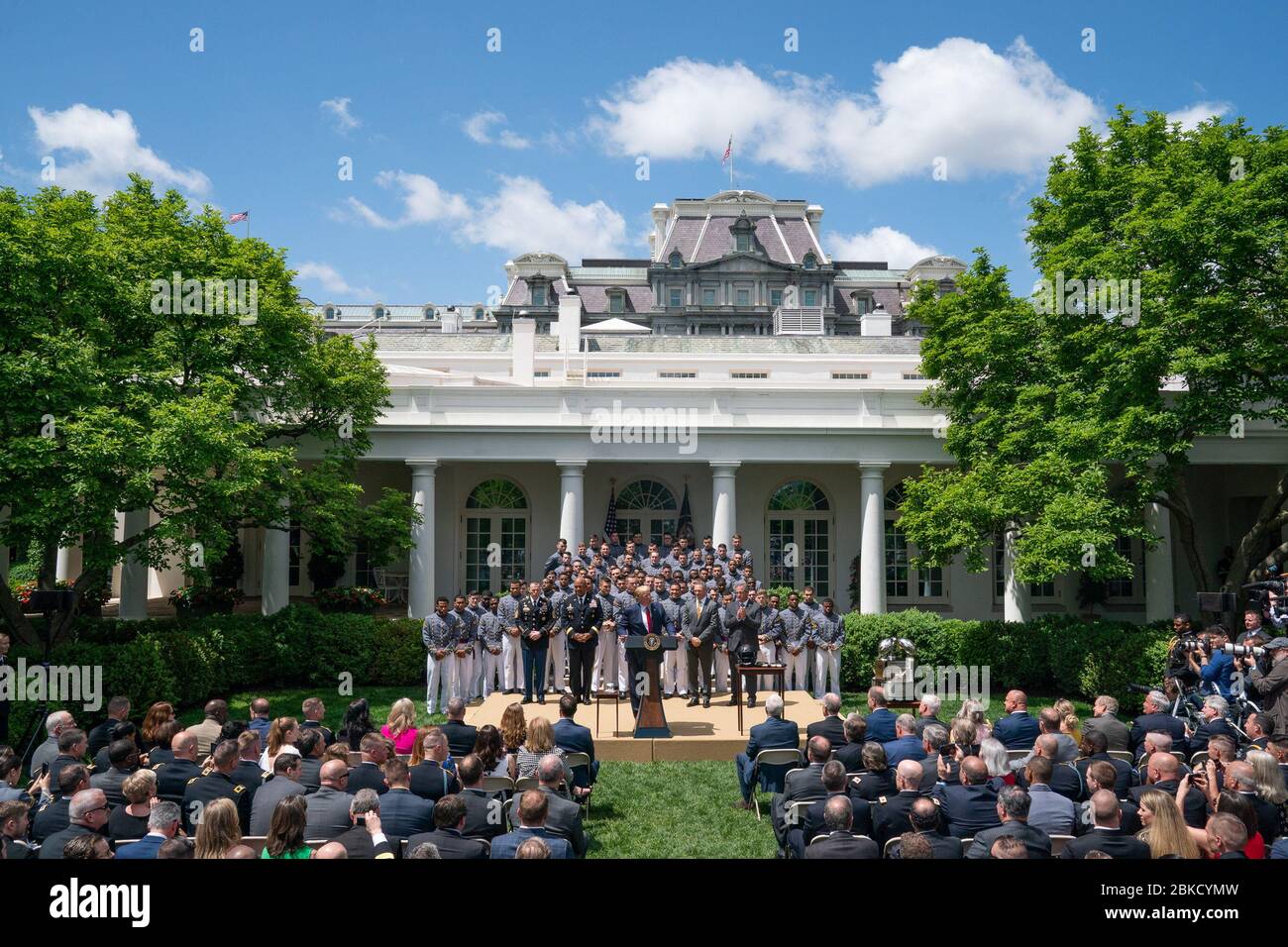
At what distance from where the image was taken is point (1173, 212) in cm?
1744

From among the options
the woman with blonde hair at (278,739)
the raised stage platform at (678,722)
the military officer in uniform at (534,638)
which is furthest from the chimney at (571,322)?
the woman with blonde hair at (278,739)

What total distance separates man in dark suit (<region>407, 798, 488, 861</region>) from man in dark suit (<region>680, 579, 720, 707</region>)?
10662 mm

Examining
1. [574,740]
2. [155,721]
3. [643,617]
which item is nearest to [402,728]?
[574,740]

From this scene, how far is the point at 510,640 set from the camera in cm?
1859

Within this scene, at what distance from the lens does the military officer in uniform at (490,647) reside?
18312 millimetres

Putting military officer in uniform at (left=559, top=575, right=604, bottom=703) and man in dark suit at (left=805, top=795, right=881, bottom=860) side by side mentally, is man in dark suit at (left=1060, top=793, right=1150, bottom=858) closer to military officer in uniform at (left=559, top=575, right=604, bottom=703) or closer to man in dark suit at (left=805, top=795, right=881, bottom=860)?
man in dark suit at (left=805, top=795, right=881, bottom=860)

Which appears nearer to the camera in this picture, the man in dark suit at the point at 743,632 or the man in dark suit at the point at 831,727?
the man in dark suit at the point at 831,727

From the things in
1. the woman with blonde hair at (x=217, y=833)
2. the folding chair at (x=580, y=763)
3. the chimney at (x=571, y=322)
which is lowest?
the folding chair at (x=580, y=763)

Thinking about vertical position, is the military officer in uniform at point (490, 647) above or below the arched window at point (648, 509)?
below

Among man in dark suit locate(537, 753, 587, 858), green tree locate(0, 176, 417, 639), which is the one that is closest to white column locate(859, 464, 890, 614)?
green tree locate(0, 176, 417, 639)

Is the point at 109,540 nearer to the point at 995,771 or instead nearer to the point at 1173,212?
the point at 995,771

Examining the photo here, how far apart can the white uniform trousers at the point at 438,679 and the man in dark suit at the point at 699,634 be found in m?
4.62

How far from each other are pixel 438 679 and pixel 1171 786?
538 inches

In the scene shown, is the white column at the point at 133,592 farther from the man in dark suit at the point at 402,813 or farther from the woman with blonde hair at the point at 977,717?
the woman with blonde hair at the point at 977,717
